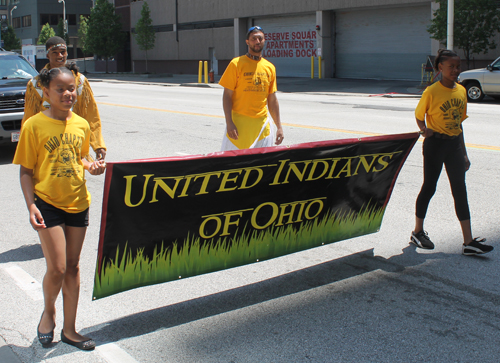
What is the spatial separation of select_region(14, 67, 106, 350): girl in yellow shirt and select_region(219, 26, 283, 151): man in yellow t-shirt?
2.27 meters

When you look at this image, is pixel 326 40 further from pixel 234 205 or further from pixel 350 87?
pixel 234 205

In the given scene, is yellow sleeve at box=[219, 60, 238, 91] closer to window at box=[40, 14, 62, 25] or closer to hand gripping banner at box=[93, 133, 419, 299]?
hand gripping banner at box=[93, 133, 419, 299]

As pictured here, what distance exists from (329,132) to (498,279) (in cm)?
808

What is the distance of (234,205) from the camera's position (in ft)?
14.4

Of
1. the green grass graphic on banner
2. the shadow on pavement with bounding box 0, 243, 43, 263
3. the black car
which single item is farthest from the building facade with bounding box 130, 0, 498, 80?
the shadow on pavement with bounding box 0, 243, 43, 263

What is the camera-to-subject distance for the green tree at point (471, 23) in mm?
24750

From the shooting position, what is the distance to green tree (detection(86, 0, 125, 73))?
5012 cm

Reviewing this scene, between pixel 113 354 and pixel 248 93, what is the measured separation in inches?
115

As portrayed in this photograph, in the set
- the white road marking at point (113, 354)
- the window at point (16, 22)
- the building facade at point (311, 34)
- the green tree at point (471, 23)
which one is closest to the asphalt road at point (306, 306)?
the white road marking at point (113, 354)

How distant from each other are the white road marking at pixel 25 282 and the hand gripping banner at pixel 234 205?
94 centimetres

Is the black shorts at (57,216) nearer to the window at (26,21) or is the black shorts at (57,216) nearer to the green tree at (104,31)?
the green tree at (104,31)

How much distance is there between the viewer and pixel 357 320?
3.99 meters

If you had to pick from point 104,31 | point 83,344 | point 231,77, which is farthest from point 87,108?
point 104,31

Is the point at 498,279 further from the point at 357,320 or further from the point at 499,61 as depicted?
the point at 499,61
